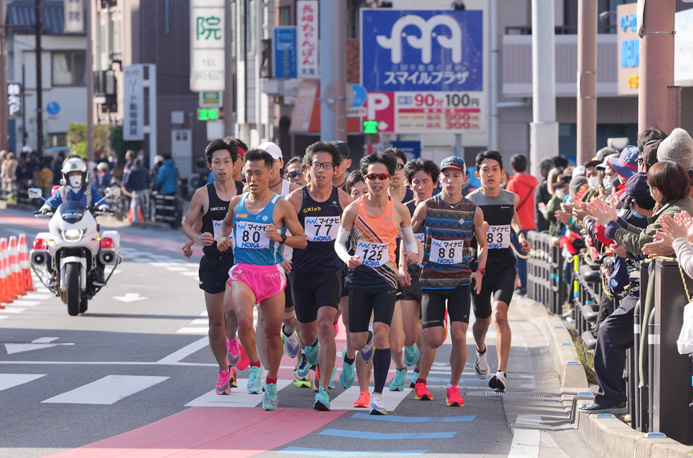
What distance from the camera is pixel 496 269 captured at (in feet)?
41.8

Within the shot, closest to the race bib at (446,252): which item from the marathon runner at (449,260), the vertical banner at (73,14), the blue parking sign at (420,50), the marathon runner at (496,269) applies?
the marathon runner at (449,260)

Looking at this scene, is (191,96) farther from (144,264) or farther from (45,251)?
(45,251)

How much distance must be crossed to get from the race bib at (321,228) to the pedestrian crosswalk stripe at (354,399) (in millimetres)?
1289

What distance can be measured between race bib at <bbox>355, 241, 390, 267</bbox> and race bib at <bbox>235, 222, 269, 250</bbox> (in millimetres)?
713

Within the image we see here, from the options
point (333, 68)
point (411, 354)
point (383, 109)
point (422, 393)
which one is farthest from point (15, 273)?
point (422, 393)

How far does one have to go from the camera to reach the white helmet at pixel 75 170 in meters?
19.3

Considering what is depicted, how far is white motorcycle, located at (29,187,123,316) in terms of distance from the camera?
19.2m

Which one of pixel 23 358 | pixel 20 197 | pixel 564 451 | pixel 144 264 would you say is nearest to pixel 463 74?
pixel 144 264

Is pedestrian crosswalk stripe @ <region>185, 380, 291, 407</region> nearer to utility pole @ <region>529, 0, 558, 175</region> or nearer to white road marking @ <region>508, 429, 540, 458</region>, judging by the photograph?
white road marking @ <region>508, 429, 540, 458</region>

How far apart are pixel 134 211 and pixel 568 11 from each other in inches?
514

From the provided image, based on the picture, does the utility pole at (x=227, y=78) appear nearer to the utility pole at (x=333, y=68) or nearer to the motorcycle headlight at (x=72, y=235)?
the utility pole at (x=333, y=68)

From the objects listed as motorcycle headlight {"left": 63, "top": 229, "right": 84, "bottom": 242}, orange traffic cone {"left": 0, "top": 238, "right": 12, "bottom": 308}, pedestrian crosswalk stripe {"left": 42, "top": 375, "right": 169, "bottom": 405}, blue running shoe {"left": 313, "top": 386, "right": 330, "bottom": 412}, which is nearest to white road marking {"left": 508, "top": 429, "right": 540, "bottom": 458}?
blue running shoe {"left": 313, "top": 386, "right": 330, "bottom": 412}

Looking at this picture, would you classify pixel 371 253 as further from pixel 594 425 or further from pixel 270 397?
pixel 594 425

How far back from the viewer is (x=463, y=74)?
101 ft
